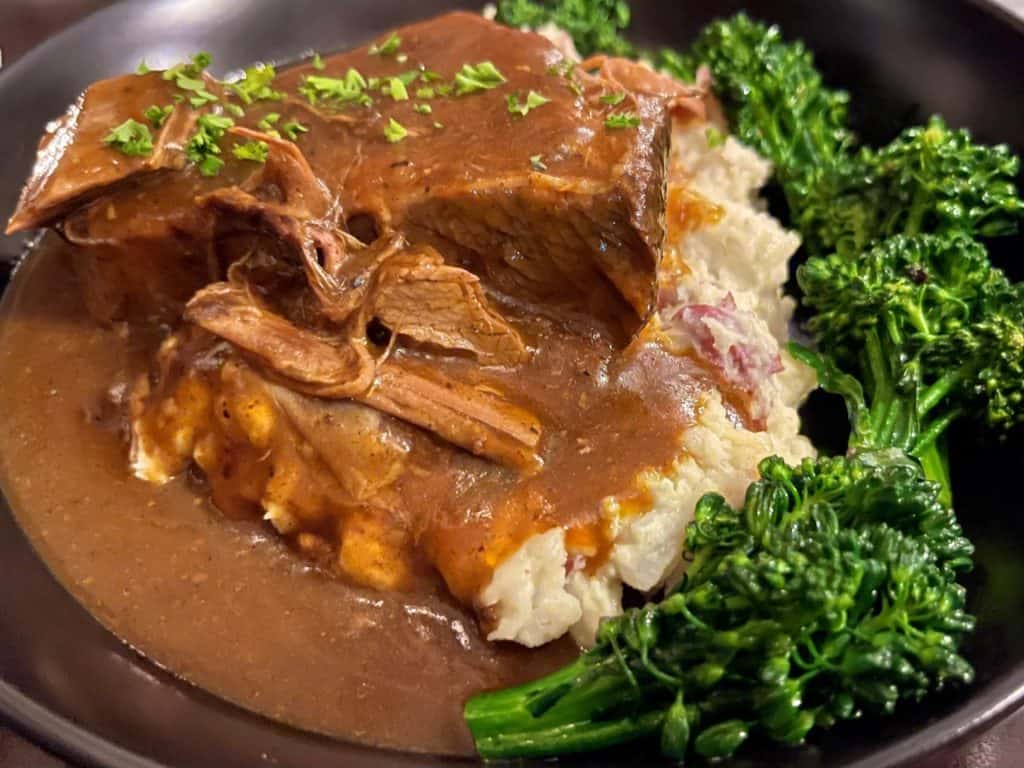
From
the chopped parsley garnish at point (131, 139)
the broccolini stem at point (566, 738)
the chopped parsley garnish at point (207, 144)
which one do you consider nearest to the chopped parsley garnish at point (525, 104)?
the chopped parsley garnish at point (207, 144)

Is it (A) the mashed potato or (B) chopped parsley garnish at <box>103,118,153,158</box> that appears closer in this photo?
(A) the mashed potato

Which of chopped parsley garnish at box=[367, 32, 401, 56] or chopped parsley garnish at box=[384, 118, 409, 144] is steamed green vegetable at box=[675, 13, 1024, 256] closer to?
chopped parsley garnish at box=[367, 32, 401, 56]

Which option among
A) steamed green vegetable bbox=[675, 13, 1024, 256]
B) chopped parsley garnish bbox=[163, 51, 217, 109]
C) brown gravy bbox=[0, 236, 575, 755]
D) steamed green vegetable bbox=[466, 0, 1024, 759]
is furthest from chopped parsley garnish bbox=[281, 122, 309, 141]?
steamed green vegetable bbox=[675, 13, 1024, 256]

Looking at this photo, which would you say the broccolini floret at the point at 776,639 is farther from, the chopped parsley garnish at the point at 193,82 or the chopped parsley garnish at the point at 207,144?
the chopped parsley garnish at the point at 193,82

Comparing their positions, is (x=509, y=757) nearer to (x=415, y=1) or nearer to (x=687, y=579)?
(x=687, y=579)

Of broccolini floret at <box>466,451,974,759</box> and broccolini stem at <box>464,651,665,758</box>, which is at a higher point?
broccolini floret at <box>466,451,974,759</box>

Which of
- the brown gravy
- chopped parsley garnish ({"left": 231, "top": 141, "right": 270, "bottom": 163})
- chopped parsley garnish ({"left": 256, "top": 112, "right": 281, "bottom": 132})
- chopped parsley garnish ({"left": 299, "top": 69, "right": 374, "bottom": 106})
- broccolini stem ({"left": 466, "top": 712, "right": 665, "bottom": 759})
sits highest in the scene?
chopped parsley garnish ({"left": 299, "top": 69, "right": 374, "bottom": 106})

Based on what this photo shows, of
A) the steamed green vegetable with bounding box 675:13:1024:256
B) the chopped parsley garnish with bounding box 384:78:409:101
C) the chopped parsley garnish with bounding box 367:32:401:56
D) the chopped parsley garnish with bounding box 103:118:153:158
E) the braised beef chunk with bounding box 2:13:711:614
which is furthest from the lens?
the chopped parsley garnish with bounding box 367:32:401:56
